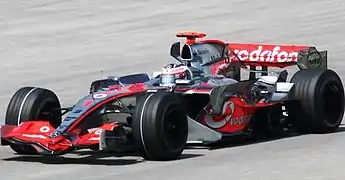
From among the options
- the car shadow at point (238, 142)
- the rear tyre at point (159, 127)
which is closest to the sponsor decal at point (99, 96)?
the rear tyre at point (159, 127)

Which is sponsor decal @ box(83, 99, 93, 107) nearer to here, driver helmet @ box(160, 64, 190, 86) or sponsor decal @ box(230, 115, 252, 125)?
driver helmet @ box(160, 64, 190, 86)

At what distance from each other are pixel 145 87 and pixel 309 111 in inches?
87.8

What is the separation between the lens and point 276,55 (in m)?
15.8

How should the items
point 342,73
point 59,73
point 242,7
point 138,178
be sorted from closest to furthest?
point 138,178, point 342,73, point 59,73, point 242,7

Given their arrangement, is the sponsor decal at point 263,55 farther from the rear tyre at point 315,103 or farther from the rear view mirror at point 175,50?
the rear view mirror at point 175,50

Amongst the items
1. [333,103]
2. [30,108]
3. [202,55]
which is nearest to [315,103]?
[333,103]

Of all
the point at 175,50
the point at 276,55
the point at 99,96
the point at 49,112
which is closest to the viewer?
the point at 99,96

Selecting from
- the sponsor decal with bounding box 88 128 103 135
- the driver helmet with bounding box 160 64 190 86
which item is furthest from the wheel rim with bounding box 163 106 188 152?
the driver helmet with bounding box 160 64 190 86

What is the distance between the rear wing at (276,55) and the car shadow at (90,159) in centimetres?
297

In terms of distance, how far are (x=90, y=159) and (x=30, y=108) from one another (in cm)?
104

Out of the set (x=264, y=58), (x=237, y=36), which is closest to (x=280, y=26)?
(x=237, y=36)

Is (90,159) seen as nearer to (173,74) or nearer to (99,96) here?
(99,96)

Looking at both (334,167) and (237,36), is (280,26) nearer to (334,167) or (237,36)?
(237,36)

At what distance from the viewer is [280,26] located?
3075cm
